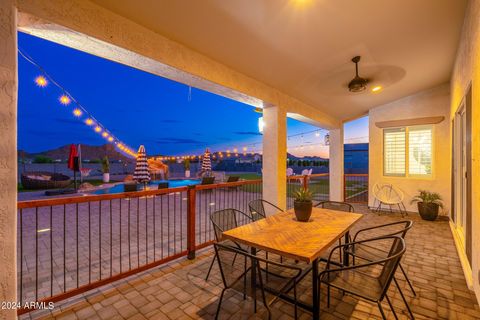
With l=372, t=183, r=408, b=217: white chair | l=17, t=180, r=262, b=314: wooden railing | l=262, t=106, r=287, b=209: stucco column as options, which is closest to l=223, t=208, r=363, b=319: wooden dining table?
l=17, t=180, r=262, b=314: wooden railing

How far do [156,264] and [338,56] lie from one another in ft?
12.2

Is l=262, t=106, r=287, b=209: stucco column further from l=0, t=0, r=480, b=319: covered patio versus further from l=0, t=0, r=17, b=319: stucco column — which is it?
l=0, t=0, r=17, b=319: stucco column

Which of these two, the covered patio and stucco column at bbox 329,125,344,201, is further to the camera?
stucco column at bbox 329,125,344,201

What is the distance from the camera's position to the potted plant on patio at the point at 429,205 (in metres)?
4.87

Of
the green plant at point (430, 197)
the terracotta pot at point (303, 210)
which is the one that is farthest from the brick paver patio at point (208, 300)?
the green plant at point (430, 197)

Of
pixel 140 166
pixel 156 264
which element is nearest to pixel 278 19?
pixel 156 264

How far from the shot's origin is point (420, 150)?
5516 millimetres

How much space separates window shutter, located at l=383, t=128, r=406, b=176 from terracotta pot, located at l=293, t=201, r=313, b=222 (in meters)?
4.93

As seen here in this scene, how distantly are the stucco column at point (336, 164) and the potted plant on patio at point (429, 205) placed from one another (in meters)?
2.05

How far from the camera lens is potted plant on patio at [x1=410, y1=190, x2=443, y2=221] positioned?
4.87 metres

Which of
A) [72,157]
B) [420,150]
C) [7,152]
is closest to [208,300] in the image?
[7,152]

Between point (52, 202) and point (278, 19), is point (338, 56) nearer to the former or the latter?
point (278, 19)

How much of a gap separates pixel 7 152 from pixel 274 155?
3.33m

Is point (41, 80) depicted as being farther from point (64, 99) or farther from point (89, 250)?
point (89, 250)
